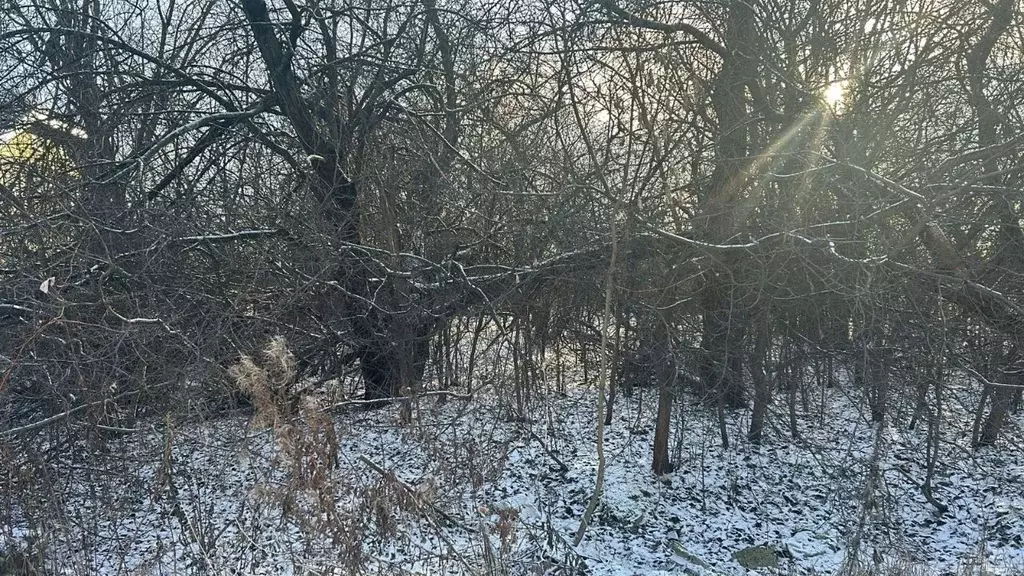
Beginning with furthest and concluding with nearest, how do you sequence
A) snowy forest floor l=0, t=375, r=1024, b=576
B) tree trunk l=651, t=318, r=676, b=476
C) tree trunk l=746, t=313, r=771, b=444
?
1. tree trunk l=746, t=313, r=771, b=444
2. tree trunk l=651, t=318, r=676, b=476
3. snowy forest floor l=0, t=375, r=1024, b=576

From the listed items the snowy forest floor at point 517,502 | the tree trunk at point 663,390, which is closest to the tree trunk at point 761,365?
the snowy forest floor at point 517,502

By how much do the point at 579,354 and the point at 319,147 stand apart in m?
3.28

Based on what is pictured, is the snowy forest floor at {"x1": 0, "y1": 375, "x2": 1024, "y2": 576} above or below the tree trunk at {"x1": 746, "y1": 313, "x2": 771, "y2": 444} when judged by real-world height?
below

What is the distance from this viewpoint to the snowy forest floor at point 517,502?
166 inches

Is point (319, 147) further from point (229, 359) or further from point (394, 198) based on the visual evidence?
point (229, 359)

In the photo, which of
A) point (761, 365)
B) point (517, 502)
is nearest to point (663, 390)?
point (761, 365)

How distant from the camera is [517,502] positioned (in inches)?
212

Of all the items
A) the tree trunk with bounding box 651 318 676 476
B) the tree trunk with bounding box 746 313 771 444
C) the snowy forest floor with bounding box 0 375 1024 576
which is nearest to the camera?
the snowy forest floor with bounding box 0 375 1024 576

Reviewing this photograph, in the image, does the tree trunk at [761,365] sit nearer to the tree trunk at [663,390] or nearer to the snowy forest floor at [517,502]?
the snowy forest floor at [517,502]

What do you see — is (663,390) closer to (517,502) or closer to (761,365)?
(761,365)

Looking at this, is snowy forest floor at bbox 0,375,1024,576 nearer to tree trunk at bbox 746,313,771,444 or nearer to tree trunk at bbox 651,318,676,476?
tree trunk at bbox 651,318,676,476

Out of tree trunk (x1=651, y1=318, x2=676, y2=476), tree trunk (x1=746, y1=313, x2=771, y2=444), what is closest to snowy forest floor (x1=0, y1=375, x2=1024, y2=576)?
tree trunk (x1=651, y1=318, x2=676, y2=476)

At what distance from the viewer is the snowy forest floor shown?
4.23 metres

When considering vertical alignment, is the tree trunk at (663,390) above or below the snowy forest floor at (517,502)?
above
